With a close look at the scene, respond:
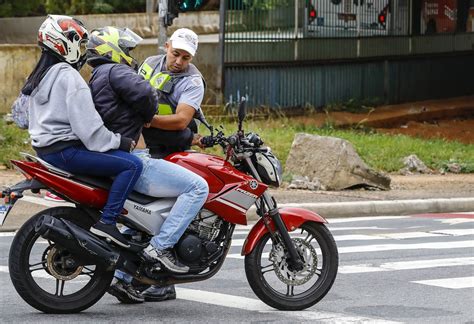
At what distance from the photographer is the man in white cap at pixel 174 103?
29.1 ft

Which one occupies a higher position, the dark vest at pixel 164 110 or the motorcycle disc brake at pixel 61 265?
the dark vest at pixel 164 110

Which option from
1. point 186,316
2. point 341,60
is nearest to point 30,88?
point 186,316

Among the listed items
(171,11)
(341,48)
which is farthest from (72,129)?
(341,48)

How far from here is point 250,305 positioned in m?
8.78

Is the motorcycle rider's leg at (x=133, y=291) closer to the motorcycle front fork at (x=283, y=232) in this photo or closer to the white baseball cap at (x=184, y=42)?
the motorcycle front fork at (x=283, y=232)

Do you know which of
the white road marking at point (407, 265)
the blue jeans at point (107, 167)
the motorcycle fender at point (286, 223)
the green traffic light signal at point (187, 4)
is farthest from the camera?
the green traffic light signal at point (187, 4)

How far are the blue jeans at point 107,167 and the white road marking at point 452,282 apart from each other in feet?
9.86

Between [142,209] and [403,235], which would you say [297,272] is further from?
[403,235]

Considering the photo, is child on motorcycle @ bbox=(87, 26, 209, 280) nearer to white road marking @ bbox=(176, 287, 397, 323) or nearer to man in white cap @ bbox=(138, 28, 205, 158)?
man in white cap @ bbox=(138, 28, 205, 158)

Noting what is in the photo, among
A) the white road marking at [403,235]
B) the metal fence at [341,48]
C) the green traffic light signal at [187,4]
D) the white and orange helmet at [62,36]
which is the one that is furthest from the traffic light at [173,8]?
the white and orange helmet at [62,36]

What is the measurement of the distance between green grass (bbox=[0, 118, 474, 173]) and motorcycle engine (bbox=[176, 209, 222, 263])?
10254mm

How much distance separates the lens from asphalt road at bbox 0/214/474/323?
8.34 metres

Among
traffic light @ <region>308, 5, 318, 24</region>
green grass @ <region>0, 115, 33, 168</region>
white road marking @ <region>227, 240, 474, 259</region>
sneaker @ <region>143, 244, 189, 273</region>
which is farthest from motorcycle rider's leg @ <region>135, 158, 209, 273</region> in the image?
traffic light @ <region>308, 5, 318, 24</region>

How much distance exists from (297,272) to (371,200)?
8.13 metres
